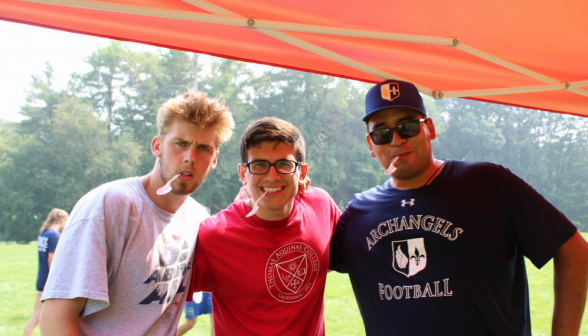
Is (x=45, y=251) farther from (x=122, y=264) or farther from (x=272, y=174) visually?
(x=272, y=174)

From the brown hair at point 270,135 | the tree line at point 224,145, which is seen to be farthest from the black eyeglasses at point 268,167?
the tree line at point 224,145

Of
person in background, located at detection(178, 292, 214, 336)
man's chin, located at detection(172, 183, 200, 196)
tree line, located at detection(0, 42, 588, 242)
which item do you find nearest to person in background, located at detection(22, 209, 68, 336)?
person in background, located at detection(178, 292, 214, 336)

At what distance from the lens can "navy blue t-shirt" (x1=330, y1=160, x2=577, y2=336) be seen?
2062 mm

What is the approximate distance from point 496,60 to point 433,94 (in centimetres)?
84

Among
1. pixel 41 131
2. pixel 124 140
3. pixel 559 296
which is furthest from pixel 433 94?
pixel 41 131

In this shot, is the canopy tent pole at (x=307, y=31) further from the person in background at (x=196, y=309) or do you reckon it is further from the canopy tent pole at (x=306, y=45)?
the person in background at (x=196, y=309)

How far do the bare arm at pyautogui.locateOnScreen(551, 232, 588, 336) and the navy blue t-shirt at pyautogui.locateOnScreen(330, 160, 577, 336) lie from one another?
10 centimetres

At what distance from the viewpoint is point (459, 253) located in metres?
2.13

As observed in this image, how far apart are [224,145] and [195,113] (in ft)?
112

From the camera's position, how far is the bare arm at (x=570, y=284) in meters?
2.12

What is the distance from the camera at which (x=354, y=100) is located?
156ft

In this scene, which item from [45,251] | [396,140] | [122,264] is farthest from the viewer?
[45,251]

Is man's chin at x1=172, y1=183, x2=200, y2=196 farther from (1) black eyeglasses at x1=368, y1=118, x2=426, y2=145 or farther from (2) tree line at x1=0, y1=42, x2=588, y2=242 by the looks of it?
(2) tree line at x1=0, y1=42, x2=588, y2=242

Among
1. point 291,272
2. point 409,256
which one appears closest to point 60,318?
point 291,272
